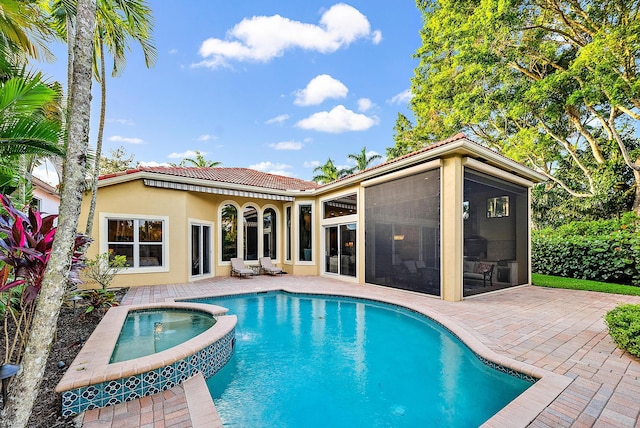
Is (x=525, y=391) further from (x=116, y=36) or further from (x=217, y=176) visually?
(x=217, y=176)

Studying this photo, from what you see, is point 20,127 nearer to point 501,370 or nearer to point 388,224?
point 501,370

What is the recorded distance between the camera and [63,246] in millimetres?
2924

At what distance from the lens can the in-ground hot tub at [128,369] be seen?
4156mm

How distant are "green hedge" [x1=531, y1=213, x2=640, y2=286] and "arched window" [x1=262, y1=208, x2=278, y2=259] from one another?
16.1 metres

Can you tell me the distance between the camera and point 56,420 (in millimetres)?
3797

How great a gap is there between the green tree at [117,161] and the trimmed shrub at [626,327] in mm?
46218

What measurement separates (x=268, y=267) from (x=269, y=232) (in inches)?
98.8

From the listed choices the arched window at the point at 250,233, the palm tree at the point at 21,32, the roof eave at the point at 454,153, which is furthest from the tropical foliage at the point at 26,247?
the arched window at the point at 250,233

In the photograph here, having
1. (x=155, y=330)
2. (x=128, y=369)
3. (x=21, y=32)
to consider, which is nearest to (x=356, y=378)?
(x=128, y=369)

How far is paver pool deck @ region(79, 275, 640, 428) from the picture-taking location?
3.89 m

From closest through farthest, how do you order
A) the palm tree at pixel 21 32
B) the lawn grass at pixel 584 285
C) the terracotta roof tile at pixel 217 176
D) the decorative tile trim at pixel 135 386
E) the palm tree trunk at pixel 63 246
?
the palm tree trunk at pixel 63 246
the decorative tile trim at pixel 135 386
the palm tree at pixel 21 32
the lawn grass at pixel 584 285
the terracotta roof tile at pixel 217 176

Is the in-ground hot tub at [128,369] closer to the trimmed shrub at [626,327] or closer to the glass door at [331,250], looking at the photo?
the trimmed shrub at [626,327]

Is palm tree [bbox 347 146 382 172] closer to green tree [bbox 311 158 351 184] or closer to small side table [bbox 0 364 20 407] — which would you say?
green tree [bbox 311 158 351 184]

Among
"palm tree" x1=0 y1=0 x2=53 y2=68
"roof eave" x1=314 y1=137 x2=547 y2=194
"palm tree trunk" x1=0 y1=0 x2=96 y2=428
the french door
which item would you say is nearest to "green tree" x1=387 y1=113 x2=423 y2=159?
"roof eave" x1=314 y1=137 x2=547 y2=194
